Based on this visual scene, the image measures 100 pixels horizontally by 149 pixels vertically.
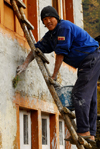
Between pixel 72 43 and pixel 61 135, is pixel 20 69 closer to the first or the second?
pixel 72 43

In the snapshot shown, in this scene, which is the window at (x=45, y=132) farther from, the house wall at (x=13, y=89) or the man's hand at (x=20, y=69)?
the man's hand at (x=20, y=69)

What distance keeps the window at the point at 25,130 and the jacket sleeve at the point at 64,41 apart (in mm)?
1356

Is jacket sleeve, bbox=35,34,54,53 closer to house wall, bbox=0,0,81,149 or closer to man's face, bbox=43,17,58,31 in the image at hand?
house wall, bbox=0,0,81,149

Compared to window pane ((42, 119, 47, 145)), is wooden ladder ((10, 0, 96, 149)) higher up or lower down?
higher up

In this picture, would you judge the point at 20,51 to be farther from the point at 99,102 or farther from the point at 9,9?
the point at 99,102

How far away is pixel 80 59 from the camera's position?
4.58m

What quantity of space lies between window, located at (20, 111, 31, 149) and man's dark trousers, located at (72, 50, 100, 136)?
3.60 ft

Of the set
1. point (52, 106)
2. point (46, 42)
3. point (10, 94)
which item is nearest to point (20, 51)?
point (46, 42)

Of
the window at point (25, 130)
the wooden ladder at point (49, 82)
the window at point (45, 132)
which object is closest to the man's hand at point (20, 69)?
the wooden ladder at point (49, 82)

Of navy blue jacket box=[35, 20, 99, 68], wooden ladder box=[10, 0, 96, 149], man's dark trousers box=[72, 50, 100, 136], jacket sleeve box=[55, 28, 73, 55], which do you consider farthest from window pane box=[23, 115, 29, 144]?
jacket sleeve box=[55, 28, 73, 55]

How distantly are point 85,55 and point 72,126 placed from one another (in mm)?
1048

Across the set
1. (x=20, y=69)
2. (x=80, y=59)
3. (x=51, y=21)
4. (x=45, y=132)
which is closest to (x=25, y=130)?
(x=45, y=132)

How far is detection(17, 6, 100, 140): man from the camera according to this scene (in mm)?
4273

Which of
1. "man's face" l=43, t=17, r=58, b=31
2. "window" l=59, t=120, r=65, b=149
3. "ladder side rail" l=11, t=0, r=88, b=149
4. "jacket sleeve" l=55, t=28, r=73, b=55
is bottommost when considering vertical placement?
"window" l=59, t=120, r=65, b=149
